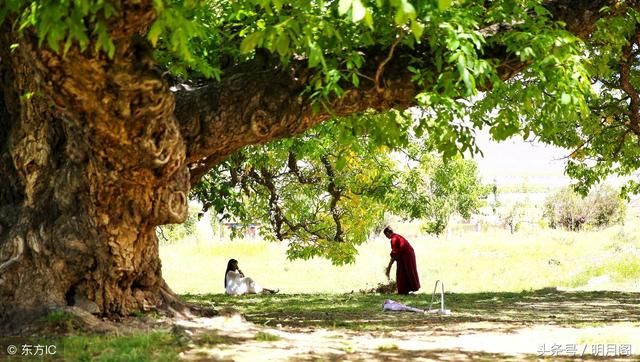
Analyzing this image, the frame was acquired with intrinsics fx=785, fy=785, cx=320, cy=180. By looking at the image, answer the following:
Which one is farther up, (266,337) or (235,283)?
(235,283)

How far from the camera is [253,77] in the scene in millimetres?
7793

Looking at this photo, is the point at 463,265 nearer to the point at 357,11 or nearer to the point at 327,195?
the point at 327,195

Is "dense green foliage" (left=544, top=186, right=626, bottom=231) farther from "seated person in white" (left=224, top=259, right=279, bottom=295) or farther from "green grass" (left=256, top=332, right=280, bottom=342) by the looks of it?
"green grass" (left=256, top=332, right=280, bottom=342)

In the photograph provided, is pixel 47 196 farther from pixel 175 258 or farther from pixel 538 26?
pixel 175 258

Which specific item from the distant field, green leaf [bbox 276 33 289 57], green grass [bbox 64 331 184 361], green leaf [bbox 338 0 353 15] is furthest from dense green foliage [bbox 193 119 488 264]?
green leaf [bbox 338 0 353 15]

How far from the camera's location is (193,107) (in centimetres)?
777

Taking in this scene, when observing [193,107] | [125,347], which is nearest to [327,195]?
[193,107]

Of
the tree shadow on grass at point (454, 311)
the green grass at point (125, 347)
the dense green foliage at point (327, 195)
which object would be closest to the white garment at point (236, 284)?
the dense green foliage at point (327, 195)

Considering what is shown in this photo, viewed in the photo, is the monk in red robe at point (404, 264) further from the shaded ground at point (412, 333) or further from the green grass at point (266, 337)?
the green grass at point (266, 337)

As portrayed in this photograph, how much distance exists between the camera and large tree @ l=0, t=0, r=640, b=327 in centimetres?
638

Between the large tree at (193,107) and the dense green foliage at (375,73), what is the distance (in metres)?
0.04

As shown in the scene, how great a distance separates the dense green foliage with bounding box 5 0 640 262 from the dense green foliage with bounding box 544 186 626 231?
27894 millimetres

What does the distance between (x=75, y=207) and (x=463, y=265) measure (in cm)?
2241

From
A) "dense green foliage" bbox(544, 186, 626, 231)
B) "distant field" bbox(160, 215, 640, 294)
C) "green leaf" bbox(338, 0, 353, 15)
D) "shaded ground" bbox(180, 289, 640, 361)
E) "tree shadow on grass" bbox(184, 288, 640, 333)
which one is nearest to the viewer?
"green leaf" bbox(338, 0, 353, 15)
